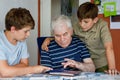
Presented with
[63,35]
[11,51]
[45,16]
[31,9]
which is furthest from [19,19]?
[45,16]

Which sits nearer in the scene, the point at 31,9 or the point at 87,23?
→ the point at 87,23

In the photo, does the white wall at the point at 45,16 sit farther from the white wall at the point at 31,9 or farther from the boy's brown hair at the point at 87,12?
the boy's brown hair at the point at 87,12

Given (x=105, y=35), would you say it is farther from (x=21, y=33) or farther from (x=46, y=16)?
(x=46, y=16)

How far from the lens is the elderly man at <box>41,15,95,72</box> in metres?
1.89

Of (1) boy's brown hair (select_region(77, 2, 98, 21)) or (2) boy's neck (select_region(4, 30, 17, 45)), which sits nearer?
(2) boy's neck (select_region(4, 30, 17, 45))

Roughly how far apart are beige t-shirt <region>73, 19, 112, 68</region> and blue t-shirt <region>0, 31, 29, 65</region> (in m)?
0.52

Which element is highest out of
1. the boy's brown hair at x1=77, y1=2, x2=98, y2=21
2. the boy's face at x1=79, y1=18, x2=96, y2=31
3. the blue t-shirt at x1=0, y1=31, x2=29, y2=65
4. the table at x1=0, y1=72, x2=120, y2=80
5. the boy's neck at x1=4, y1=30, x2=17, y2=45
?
the boy's brown hair at x1=77, y1=2, x2=98, y2=21

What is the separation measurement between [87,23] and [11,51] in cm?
65

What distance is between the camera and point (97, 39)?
2.10 metres

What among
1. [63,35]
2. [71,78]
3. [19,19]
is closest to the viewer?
[71,78]

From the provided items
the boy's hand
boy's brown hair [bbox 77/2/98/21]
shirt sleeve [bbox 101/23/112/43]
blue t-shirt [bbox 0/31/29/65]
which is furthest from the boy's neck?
shirt sleeve [bbox 101/23/112/43]

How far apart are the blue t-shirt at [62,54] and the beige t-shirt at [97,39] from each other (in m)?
0.14

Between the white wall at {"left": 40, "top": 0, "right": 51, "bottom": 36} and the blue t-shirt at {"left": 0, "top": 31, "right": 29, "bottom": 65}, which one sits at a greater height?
the white wall at {"left": 40, "top": 0, "right": 51, "bottom": 36}

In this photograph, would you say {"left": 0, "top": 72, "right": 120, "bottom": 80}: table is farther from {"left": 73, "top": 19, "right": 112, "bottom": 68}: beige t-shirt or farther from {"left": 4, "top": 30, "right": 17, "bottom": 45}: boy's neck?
{"left": 73, "top": 19, "right": 112, "bottom": 68}: beige t-shirt
